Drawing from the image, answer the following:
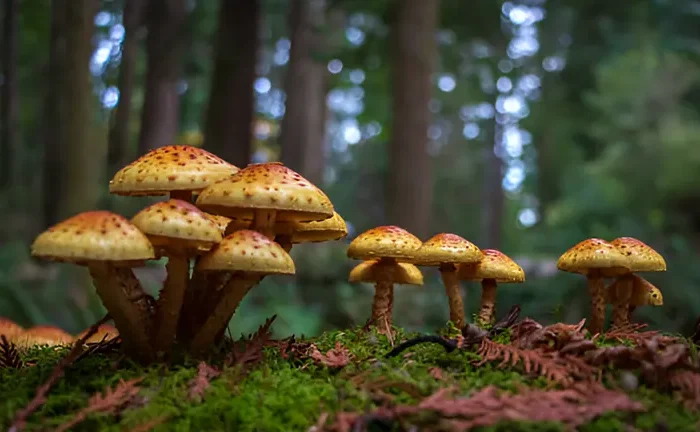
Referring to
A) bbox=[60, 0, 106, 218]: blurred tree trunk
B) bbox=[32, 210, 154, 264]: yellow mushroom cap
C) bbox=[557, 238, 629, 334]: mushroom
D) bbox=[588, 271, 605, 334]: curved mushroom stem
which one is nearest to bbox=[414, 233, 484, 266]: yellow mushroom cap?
bbox=[557, 238, 629, 334]: mushroom

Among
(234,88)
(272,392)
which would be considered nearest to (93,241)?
(272,392)

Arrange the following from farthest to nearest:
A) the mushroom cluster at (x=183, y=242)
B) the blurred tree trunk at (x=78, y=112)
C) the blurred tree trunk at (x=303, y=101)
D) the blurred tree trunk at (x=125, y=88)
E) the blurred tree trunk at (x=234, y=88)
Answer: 1. the blurred tree trunk at (x=303, y=101)
2. the blurred tree trunk at (x=125, y=88)
3. the blurred tree trunk at (x=234, y=88)
4. the blurred tree trunk at (x=78, y=112)
5. the mushroom cluster at (x=183, y=242)

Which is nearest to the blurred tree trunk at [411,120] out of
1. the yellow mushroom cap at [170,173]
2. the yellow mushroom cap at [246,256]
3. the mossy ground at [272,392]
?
the mossy ground at [272,392]

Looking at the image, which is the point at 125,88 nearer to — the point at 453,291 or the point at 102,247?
the point at 453,291

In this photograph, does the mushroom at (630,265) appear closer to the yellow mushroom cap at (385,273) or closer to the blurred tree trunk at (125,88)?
the yellow mushroom cap at (385,273)

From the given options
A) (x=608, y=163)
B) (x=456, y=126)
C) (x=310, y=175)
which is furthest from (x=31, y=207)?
(x=456, y=126)

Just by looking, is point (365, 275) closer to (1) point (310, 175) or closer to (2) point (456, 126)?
(1) point (310, 175)
